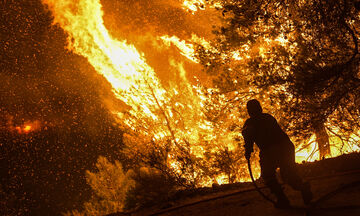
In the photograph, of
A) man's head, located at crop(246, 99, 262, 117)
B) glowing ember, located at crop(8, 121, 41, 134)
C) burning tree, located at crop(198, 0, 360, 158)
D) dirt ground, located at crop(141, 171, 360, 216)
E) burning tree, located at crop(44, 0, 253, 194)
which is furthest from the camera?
glowing ember, located at crop(8, 121, 41, 134)

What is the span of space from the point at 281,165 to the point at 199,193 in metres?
4.21

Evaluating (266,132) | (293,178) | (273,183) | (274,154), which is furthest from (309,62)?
(273,183)

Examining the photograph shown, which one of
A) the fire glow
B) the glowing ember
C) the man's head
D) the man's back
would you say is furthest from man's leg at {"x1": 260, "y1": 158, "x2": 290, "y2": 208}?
the glowing ember

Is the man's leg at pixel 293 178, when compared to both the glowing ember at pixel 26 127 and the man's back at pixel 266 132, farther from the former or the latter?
the glowing ember at pixel 26 127

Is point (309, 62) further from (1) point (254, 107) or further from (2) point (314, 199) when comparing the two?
(2) point (314, 199)

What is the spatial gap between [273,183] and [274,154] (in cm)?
49

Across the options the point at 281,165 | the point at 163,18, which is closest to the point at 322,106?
the point at 281,165

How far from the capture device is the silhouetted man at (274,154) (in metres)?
4.11

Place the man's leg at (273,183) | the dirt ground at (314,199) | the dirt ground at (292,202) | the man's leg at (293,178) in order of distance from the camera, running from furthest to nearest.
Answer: the man's leg at (273,183) → the man's leg at (293,178) → the dirt ground at (314,199) → the dirt ground at (292,202)

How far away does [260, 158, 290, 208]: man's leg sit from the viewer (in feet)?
13.8

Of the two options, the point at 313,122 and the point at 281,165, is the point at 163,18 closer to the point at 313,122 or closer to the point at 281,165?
the point at 313,122

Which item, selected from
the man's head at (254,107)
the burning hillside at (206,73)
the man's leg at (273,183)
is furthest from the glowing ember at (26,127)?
the man's leg at (273,183)

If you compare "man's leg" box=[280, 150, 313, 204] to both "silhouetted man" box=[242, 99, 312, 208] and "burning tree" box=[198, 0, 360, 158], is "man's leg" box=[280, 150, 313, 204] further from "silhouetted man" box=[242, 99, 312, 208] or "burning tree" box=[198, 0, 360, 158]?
"burning tree" box=[198, 0, 360, 158]

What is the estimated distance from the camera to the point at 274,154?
422cm
